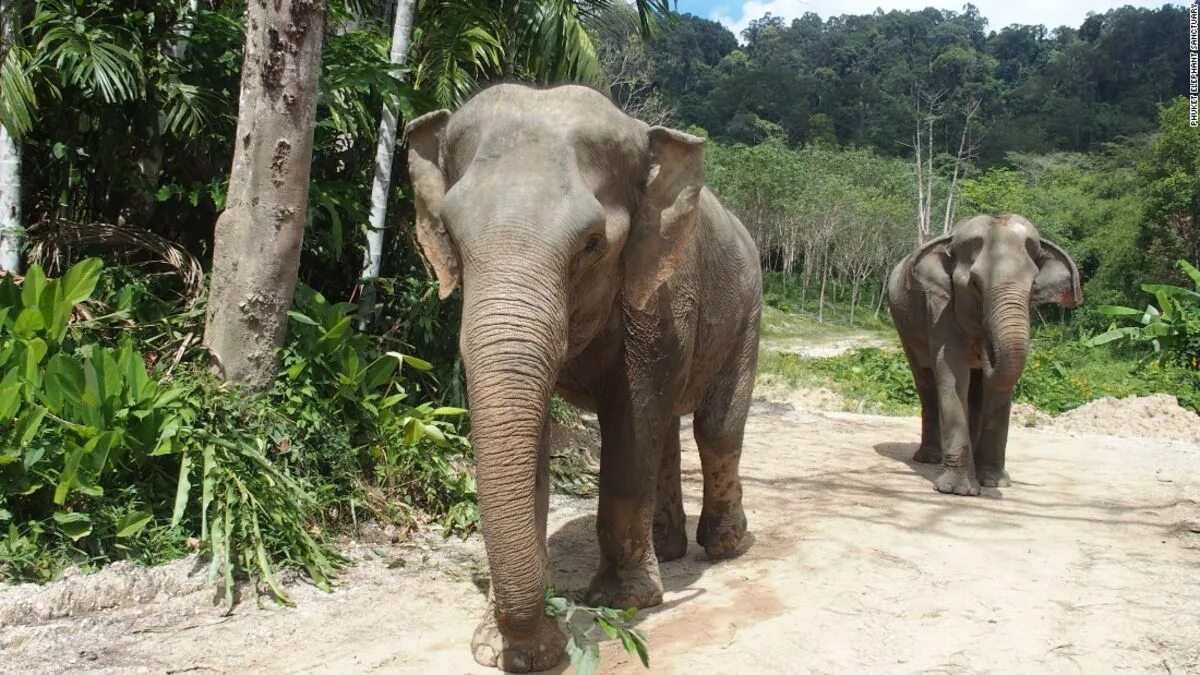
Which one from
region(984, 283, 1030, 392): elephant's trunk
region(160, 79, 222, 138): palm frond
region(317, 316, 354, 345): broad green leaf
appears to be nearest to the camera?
region(317, 316, 354, 345): broad green leaf

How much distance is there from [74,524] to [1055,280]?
24.3 feet

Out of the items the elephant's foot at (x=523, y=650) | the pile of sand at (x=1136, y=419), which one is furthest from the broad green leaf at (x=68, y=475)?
the pile of sand at (x=1136, y=419)

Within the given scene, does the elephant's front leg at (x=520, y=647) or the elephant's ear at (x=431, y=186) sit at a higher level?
the elephant's ear at (x=431, y=186)

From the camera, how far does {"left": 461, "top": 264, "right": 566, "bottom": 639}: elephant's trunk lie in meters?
3.12

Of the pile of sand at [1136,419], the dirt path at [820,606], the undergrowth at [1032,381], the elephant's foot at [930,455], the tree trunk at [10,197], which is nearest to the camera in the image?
the dirt path at [820,606]

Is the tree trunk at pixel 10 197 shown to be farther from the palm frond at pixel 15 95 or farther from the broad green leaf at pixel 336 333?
the broad green leaf at pixel 336 333

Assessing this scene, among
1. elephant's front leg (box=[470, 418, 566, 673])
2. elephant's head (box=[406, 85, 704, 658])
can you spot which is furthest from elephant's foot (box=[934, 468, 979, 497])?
elephant's front leg (box=[470, 418, 566, 673])

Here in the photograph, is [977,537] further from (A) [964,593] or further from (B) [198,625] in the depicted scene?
(B) [198,625]

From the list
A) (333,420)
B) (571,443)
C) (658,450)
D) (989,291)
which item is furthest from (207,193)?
(989,291)

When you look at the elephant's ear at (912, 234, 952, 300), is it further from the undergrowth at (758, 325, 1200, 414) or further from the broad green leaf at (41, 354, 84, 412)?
the broad green leaf at (41, 354, 84, 412)

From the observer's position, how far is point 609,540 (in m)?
4.51

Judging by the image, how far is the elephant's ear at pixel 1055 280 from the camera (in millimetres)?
8539

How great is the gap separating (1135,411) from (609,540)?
35.0 feet

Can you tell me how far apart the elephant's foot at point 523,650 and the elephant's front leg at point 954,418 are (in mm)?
5281
